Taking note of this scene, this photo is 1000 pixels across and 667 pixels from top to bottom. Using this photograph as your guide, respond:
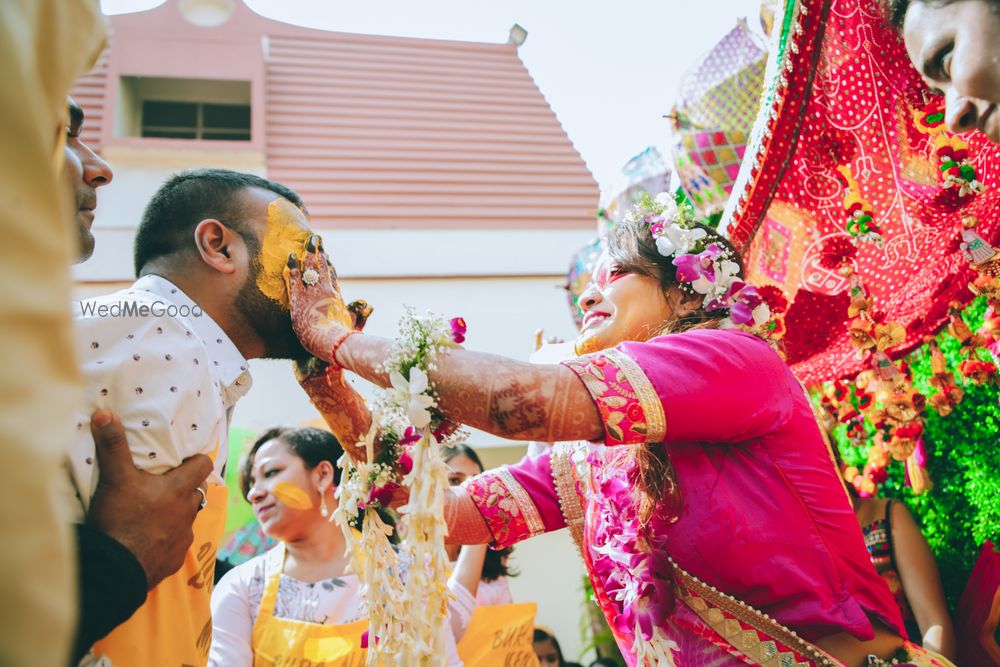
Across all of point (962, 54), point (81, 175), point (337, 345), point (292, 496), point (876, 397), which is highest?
point (962, 54)

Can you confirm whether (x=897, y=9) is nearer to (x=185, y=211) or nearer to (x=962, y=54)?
(x=962, y=54)

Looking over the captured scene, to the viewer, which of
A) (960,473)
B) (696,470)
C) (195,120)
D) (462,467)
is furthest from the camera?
(195,120)

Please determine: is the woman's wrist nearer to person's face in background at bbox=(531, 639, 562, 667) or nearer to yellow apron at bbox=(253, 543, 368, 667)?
yellow apron at bbox=(253, 543, 368, 667)

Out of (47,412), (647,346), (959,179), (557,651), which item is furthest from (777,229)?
(557,651)

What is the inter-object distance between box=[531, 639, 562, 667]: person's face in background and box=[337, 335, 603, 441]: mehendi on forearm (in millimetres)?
3711

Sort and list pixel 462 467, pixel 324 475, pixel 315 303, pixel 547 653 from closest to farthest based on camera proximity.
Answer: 1. pixel 315 303
2. pixel 324 475
3. pixel 462 467
4. pixel 547 653

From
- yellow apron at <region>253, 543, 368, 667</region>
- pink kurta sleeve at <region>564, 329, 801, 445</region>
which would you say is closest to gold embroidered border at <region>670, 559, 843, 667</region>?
pink kurta sleeve at <region>564, 329, 801, 445</region>

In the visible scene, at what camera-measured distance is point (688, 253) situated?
2.40 metres

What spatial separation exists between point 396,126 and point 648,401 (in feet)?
27.8

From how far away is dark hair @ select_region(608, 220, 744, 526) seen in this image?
208 centimetres

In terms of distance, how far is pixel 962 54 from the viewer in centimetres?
146

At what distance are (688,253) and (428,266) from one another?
Answer: 606cm

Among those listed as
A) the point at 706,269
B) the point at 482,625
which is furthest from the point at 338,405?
the point at 482,625

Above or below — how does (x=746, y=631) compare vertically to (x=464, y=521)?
Answer: above
